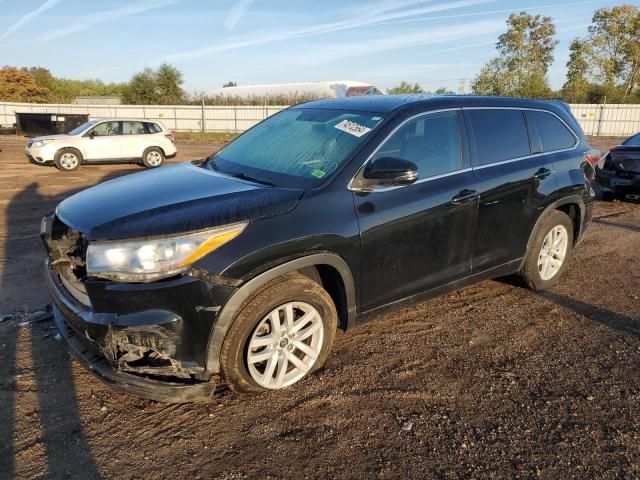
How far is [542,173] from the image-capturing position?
436 centimetres

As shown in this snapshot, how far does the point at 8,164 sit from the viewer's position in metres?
14.7

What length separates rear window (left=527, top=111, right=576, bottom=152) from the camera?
454 centimetres

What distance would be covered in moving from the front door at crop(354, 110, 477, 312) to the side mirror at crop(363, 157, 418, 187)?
10 cm

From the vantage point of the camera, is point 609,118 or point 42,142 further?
point 609,118

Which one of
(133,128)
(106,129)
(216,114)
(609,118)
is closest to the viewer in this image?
(106,129)

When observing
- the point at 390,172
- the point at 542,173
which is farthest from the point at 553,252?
the point at 390,172

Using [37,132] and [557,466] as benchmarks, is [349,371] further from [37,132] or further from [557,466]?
[37,132]

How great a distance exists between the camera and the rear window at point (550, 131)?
454 centimetres

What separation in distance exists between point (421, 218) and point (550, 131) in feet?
6.97

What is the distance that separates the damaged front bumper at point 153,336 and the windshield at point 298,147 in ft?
3.45

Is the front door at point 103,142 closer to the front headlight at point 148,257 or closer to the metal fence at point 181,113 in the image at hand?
the front headlight at point 148,257

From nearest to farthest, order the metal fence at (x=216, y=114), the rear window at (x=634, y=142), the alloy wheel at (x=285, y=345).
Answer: the alloy wheel at (x=285, y=345)
the rear window at (x=634, y=142)
the metal fence at (x=216, y=114)

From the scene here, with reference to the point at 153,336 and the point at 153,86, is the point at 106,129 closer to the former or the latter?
the point at 153,336

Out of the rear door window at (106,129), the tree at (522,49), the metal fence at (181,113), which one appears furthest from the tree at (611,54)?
the rear door window at (106,129)
